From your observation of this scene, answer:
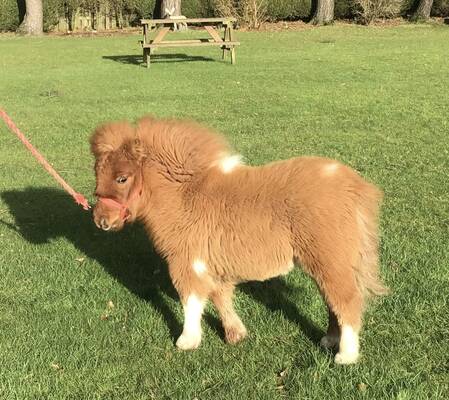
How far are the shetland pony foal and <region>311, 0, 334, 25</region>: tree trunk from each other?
33.0m

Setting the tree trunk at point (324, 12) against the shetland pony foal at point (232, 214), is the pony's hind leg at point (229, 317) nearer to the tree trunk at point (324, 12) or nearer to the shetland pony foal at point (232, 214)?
the shetland pony foal at point (232, 214)

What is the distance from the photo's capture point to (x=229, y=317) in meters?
4.16

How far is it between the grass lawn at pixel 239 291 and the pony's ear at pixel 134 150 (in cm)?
142

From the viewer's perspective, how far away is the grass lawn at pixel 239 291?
12.4ft

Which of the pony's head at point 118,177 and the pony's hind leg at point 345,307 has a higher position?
the pony's head at point 118,177

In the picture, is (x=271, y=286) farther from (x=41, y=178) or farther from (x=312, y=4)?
(x=312, y=4)

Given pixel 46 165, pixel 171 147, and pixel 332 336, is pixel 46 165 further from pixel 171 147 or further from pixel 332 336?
pixel 332 336

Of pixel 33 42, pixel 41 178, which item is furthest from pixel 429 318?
pixel 33 42

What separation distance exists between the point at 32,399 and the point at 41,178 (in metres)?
5.08

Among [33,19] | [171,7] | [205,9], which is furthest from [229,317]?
[205,9]

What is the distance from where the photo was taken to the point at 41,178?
27.2ft

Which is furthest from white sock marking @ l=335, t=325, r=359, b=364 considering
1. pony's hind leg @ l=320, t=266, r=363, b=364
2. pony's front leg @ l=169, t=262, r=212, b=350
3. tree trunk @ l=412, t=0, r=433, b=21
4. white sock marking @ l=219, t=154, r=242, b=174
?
tree trunk @ l=412, t=0, r=433, b=21

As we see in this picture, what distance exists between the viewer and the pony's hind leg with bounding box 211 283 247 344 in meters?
4.14

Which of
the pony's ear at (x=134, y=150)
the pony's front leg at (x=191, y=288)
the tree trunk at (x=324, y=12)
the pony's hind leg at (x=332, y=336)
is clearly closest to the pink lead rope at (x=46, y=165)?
the pony's ear at (x=134, y=150)
